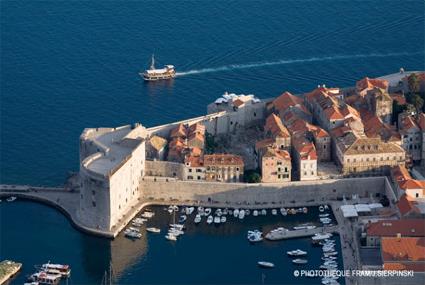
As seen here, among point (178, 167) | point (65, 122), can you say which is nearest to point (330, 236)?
point (178, 167)

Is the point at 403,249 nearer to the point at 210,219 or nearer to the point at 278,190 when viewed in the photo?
the point at 278,190

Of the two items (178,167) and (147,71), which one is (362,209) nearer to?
(178,167)

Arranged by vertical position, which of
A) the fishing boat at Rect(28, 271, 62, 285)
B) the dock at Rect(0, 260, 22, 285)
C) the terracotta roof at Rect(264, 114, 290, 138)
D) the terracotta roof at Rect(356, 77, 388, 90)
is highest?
the terracotta roof at Rect(356, 77, 388, 90)

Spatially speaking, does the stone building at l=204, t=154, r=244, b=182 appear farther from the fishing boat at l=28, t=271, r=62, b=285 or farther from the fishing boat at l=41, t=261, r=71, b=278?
the fishing boat at l=28, t=271, r=62, b=285

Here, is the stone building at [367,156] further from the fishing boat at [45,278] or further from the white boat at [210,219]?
the fishing boat at [45,278]

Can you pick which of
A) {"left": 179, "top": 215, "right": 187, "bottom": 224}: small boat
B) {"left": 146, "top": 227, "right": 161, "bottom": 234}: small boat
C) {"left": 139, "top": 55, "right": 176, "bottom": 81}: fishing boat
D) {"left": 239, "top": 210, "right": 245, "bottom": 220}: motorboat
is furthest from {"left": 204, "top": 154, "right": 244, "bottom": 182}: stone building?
{"left": 139, "top": 55, "right": 176, "bottom": 81}: fishing boat
